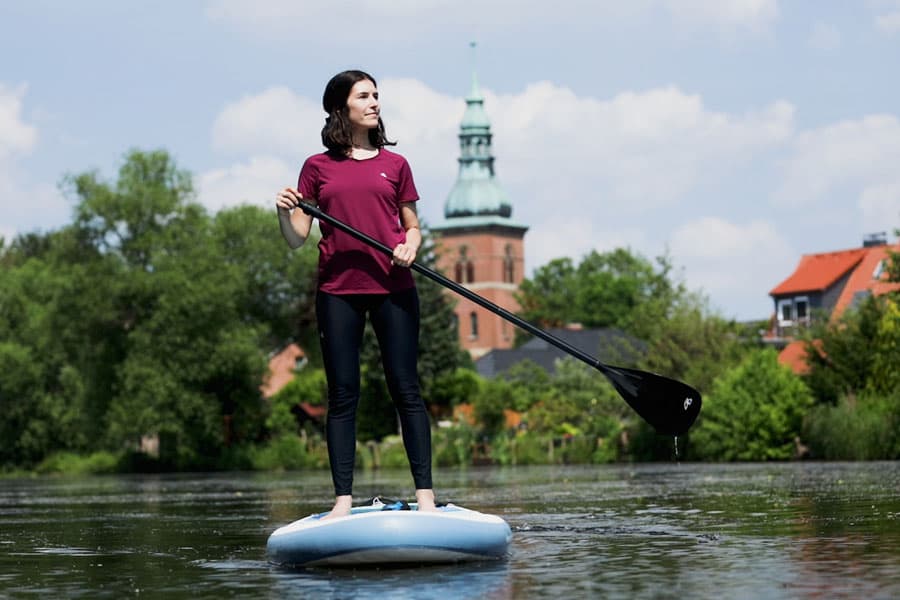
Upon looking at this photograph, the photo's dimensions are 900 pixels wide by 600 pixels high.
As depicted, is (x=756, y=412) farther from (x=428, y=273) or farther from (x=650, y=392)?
(x=428, y=273)

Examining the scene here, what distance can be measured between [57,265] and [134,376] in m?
10.4

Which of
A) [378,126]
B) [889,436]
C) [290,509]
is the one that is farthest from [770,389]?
[378,126]

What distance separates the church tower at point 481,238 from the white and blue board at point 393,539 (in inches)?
6399

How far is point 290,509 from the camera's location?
17.8 m

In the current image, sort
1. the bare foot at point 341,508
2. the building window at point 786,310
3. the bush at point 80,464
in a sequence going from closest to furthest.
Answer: the bare foot at point 341,508 → the bush at point 80,464 → the building window at point 786,310

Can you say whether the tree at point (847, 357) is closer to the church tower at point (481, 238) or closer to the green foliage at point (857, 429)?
the green foliage at point (857, 429)

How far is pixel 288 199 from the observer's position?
31.1 ft

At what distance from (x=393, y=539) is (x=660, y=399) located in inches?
78.9

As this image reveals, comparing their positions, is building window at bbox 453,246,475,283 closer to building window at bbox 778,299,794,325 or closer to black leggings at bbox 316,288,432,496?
building window at bbox 778,299,794,325

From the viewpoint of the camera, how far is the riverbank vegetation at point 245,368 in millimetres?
44062

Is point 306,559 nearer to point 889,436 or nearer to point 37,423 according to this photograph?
point 889,436

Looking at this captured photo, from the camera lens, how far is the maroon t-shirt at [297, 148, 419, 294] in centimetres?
938

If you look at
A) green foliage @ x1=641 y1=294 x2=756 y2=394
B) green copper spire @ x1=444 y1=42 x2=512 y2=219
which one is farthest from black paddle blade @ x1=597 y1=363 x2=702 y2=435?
green copper spire @ x1=444 y1=42 x2=512 y2=219

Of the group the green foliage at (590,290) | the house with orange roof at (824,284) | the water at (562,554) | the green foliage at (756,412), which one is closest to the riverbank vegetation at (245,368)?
the green foliage at (756,412)
